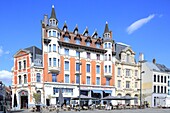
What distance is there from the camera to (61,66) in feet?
197

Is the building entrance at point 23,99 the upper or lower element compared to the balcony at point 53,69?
lower

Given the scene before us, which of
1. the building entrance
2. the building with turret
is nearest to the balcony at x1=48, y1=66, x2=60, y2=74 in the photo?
the building with turret

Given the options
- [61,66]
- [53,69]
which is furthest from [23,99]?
[61,66]

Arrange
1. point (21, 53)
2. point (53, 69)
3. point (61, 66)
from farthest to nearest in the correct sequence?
point (21, 53) < point (61, 66) < point (53, 69)

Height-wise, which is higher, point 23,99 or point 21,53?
point 21,53

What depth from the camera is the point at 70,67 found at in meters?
61.5

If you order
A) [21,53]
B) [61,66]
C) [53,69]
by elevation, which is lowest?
[53,69]

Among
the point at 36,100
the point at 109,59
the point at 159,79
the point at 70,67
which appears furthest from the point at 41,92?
the point at 159,79

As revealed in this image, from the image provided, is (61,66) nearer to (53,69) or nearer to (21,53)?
(53,69)

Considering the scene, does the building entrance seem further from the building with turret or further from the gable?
the gable

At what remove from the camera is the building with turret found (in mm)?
57406

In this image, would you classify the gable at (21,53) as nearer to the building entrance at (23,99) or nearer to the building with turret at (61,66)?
the building with turret at (61,66)

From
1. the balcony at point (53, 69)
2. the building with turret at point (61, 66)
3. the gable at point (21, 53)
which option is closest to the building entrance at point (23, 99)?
the building with turret at point (61, 66)

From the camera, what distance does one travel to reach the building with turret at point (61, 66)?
→ 188 feet
